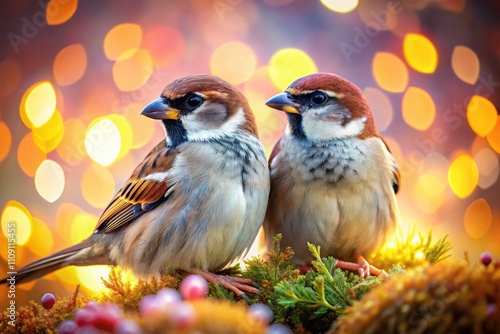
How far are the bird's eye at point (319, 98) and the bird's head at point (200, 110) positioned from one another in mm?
217

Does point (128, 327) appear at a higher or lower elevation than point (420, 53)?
lower

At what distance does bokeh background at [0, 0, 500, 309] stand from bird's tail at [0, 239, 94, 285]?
62 cm

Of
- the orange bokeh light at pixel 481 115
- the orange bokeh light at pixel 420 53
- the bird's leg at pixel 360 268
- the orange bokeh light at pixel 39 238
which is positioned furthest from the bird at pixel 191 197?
the orange bokeh light at pixel 481 115

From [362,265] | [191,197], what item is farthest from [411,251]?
[191,197]

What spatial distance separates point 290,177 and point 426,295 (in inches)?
39.4

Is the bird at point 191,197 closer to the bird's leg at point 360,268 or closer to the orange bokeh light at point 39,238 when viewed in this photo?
the bird's leg at point 360,268

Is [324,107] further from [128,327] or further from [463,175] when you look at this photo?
[463,175]

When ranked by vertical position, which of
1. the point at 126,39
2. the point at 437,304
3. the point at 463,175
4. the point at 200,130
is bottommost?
the point at 463,175

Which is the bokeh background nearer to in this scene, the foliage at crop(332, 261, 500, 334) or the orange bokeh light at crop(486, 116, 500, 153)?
the orange bokeh light at crop(486, 116, 500, 153)

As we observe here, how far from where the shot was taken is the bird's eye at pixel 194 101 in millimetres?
1603

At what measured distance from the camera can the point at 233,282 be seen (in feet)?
4.54

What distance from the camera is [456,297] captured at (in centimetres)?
73

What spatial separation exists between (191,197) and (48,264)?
0.57 metres

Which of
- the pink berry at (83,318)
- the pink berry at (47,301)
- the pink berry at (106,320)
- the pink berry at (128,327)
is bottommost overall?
the pink berry at (47,301)
